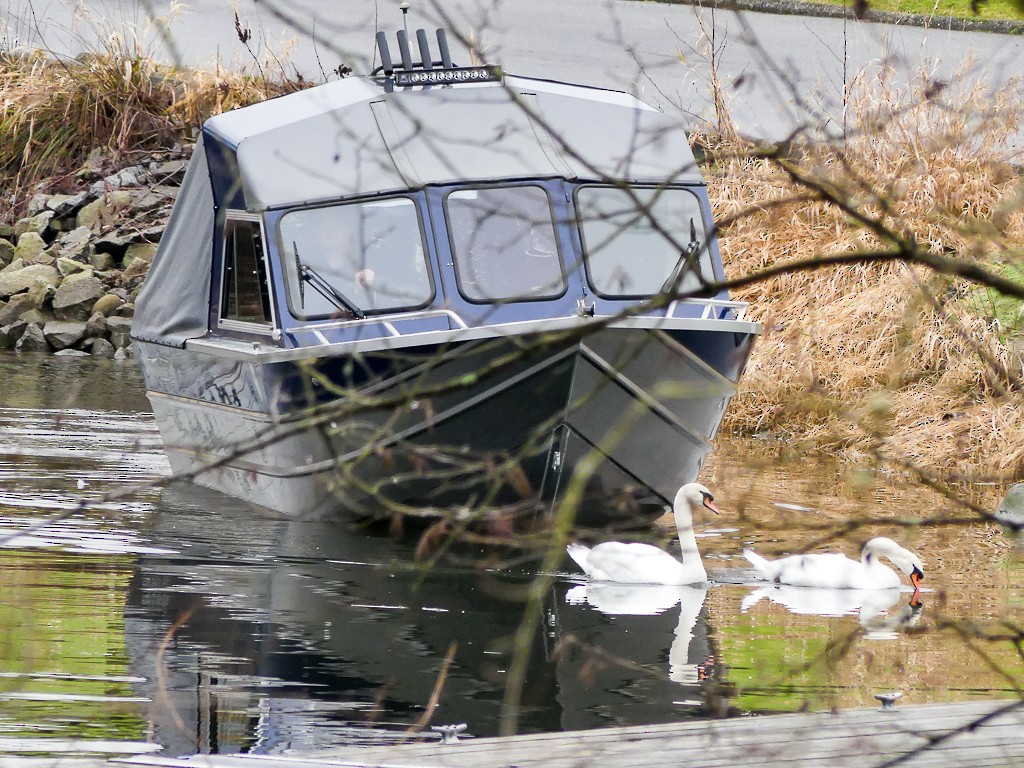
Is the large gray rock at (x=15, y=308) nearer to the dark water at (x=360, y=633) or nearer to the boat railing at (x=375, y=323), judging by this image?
the dark water at (x=360, y=633)

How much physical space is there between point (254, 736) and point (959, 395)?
1043 cm

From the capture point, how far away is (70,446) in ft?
43.9

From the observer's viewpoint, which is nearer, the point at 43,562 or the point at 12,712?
the point at 12,712

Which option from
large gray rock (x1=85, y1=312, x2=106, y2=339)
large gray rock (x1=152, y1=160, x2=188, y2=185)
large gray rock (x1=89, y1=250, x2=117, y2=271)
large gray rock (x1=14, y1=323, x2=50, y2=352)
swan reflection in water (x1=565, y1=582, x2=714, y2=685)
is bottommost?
swan reflection in water (x1=565, y1=582, x2=714, y2=685)

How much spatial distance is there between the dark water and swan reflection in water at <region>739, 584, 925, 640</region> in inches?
1.3

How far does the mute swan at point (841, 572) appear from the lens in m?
9.83

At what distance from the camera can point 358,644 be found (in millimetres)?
7883

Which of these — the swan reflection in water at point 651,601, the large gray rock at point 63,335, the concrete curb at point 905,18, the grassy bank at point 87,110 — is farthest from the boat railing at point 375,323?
the concrete curb at point 905,18

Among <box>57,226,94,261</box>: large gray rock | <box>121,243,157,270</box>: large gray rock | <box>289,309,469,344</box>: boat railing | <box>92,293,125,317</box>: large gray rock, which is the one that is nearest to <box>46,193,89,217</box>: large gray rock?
<box>57,226,94,261</box>: large gray rock

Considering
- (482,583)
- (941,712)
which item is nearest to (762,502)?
(482,583)

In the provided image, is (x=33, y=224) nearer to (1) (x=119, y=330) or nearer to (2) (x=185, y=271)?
(1) (x=119, y=330)

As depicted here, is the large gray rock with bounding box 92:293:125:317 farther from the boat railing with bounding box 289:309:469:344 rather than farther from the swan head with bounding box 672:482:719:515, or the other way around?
the swan head with bounding box 672:482:719:515

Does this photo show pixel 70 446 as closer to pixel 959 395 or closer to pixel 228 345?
pixel 228 345

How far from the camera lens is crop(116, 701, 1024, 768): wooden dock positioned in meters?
5.20
